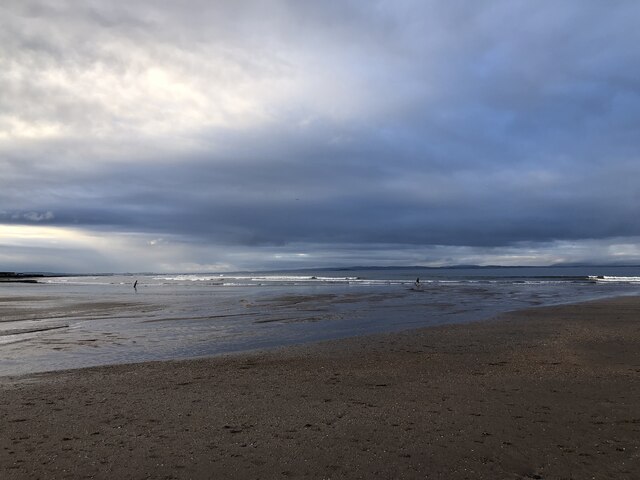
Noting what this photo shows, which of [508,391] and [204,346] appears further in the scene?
[204,346]

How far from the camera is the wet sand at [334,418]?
580cm

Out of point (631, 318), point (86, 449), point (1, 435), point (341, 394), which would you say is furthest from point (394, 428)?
point (631, 318)

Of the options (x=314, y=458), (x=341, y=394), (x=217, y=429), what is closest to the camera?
(x=314, y=458)

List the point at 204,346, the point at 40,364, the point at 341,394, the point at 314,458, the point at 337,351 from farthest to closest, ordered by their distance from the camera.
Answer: the point at 204,346 → the point at 337,351 → the point at 40,364 → the point at 341,394 → the point at 314,458

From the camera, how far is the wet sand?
19.0ft

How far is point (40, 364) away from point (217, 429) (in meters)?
8.33

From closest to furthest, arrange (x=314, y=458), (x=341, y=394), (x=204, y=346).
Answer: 1. (x=314, y=458)
2. (x=341, y=394)
3. (x=204, y=346)

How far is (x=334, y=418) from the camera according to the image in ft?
24.8

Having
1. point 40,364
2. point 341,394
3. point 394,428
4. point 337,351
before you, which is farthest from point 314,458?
point 40,364

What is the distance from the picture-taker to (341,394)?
908cm

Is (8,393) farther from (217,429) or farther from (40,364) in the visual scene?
(217,429)

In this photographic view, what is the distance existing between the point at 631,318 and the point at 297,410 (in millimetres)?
22084

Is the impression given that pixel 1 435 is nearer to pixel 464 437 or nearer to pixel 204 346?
pixel 464 437

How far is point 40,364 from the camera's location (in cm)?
1274
